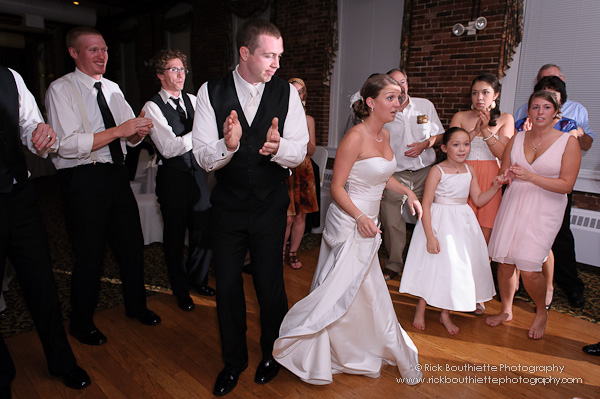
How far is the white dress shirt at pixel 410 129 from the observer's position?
365cm

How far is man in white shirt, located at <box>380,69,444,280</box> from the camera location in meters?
3.65

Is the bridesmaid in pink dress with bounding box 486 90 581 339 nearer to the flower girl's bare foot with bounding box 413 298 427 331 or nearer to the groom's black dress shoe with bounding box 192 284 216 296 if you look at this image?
the flower girl's bare foot with bounding box 413 298 427 331

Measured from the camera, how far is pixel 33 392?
214 centimetres

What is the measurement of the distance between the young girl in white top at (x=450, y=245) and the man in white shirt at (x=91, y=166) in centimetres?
186

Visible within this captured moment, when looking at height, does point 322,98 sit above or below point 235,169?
above

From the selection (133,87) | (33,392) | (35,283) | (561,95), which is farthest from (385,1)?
(133,87)

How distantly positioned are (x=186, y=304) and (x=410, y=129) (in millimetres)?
2426

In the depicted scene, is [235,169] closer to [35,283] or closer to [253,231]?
[253,231]

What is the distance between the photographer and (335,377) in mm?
2295

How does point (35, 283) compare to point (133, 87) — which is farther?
point (133, 87)

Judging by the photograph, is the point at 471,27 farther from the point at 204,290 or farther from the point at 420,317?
the point at 204,290

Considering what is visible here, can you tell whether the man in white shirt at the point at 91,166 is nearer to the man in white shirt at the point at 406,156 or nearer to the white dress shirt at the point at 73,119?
the white dress shirt at the point at 73,119

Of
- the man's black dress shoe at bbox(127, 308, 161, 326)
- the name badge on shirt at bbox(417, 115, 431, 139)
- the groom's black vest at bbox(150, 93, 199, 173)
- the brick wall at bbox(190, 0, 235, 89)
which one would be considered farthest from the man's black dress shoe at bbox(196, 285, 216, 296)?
the brick wall at bbox(190, 0, 235, 89)

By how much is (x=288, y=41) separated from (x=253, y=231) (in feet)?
18.3
